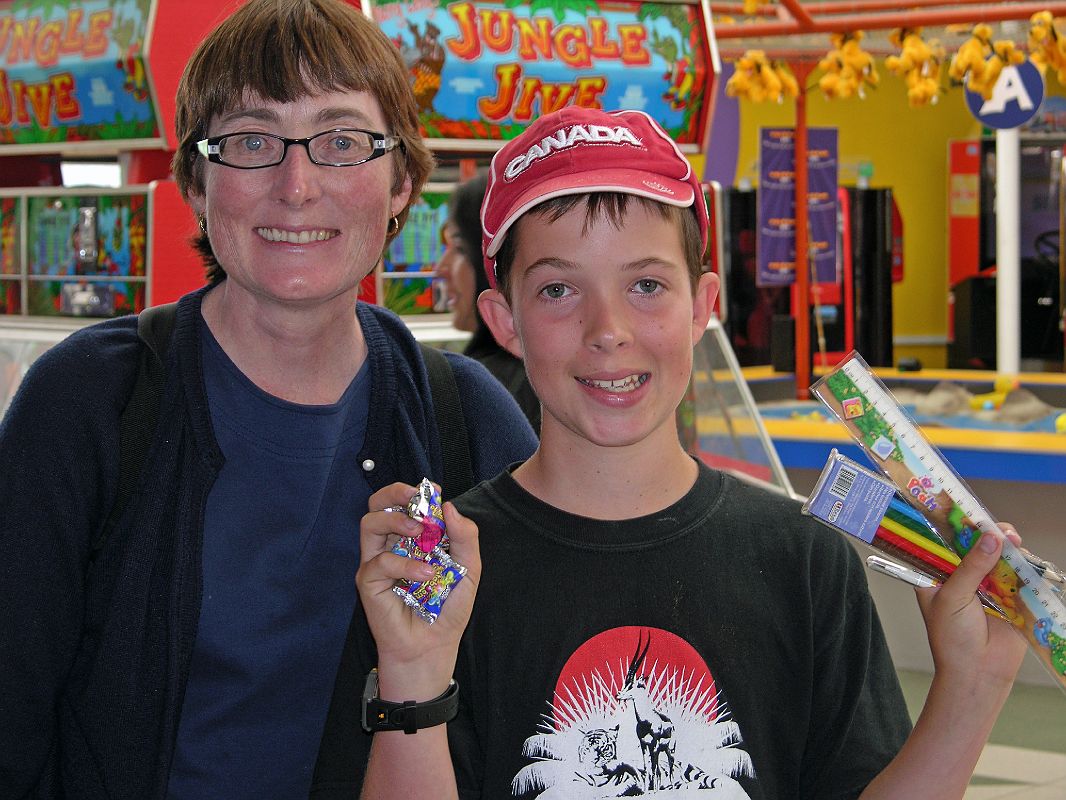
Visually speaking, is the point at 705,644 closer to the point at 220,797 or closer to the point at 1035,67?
the point at 220,797

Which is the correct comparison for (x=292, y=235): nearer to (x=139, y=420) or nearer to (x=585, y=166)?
(x=139, y=420)

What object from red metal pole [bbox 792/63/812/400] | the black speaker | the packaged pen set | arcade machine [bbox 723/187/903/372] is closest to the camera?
the packaged pen set

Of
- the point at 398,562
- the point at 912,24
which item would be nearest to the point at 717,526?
the point at 398,562

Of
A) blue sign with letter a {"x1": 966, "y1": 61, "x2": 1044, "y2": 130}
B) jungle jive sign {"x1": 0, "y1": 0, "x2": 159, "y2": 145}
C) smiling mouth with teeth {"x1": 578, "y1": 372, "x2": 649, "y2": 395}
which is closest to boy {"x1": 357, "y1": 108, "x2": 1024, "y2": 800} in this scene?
smiling mouth with teeth {"x1": 578, "y1": 372, "x2": 649, "y2": 395}

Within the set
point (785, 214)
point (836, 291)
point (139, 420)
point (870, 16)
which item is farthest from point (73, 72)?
point (836, 291)

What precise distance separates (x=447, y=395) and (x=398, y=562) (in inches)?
19.4

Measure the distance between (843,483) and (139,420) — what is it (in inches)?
31.9

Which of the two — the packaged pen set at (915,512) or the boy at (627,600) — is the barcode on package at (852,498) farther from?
the boy at (627,600)

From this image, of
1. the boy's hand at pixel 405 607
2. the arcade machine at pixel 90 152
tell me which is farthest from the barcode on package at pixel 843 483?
the arcade machine at pixel 90 152

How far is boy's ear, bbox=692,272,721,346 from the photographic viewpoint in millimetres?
1432

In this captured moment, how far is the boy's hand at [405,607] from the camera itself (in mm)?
1146

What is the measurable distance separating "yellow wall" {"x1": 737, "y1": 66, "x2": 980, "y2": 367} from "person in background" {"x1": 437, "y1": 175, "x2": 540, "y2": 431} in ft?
37.2

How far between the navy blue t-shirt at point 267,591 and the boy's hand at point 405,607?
0.30 m

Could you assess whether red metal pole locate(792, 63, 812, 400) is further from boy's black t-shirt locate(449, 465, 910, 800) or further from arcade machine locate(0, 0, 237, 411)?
boy's black t-shirt locate(449, 465, 910, 800)
